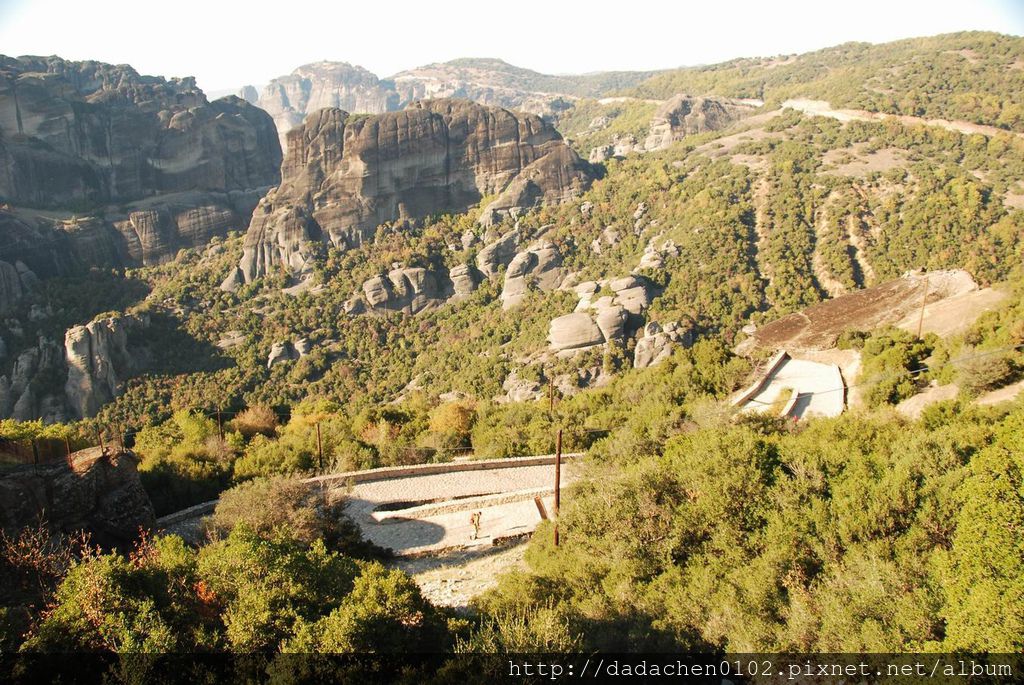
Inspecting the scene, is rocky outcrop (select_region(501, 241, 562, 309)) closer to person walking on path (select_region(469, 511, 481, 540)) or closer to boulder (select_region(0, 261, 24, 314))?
person walking on path (select_region(469, 511, 481, 540))

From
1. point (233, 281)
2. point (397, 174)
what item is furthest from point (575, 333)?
point (233, 281)

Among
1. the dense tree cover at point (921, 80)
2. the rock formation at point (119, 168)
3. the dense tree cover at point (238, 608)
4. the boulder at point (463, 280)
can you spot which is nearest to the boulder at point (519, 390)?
the boulder at point (463, 280)

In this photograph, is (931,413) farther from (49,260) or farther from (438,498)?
(49,260)

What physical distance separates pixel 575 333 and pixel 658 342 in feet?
17.3

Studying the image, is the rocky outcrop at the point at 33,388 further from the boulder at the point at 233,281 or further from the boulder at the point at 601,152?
the boulder at the point at 601,152

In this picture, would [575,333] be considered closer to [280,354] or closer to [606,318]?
[606,318]

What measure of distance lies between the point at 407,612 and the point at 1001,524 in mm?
7497

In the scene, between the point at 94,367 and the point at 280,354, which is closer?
the point at 94,367

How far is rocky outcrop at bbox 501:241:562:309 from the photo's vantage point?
46938 mm

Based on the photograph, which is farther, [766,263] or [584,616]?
[766,263]

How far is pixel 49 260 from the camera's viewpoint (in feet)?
175

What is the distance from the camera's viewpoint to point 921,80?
192ft

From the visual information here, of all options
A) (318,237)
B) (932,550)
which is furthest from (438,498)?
(318,237)

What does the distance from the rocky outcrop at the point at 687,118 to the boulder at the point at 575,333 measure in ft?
134
